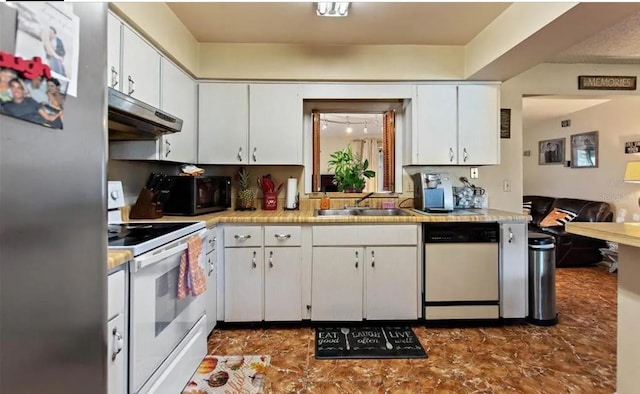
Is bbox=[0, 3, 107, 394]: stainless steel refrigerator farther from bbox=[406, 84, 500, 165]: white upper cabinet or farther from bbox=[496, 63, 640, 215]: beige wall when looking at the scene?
bbox=[496, 63, 640, 215]: beige wall

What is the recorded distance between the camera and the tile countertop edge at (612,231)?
1.38 m

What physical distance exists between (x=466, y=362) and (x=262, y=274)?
1.51 m

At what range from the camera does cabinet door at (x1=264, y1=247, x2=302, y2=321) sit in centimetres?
258

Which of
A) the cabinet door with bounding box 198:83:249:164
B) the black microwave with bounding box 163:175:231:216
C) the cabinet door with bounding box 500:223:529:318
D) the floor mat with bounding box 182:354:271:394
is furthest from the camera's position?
the cabinet door with bounding box 198:83:249:164

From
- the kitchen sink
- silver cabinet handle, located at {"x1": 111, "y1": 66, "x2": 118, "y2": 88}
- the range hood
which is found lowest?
the kitchen sink

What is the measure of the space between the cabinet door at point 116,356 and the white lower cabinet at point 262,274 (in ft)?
3.99

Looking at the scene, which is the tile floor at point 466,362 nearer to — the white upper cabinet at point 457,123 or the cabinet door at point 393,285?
the cabinet door at point 393,285

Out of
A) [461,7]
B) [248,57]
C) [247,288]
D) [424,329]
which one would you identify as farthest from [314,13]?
[424,329]

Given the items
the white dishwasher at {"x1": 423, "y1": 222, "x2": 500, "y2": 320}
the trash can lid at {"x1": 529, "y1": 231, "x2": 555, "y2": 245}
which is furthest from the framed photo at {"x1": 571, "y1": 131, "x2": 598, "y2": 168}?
the white dishwasher at {"x1": 423, "y1": 222, "x2": 500, "y2": 320}

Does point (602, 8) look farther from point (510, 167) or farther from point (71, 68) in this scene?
point (71, 68)

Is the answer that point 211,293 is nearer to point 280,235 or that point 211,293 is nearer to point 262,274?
point 262,274

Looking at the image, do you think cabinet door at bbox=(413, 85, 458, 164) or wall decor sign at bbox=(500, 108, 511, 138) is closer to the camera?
cabinet door at bbox=(413, 85, 458, 164)

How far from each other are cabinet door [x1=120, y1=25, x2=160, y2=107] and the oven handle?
3.11 ft

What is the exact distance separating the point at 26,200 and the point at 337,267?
83.1 inches
